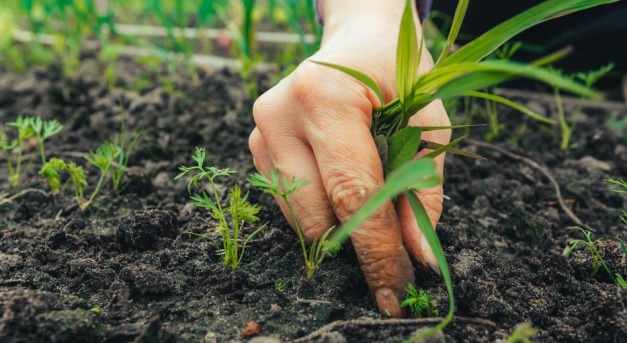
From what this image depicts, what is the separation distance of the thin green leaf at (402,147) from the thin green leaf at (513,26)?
182mm

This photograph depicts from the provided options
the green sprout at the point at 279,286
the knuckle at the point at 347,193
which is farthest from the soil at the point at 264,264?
the knuckle at the point at 347,193

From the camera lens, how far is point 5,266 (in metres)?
1.49

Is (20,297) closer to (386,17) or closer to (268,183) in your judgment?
(268,183)

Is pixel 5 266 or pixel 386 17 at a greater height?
pixel 386 17

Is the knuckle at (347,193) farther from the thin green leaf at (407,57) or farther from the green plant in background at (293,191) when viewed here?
the thin green leaf at (407,57)

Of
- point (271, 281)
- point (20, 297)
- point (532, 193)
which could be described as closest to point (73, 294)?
point (20, 297)

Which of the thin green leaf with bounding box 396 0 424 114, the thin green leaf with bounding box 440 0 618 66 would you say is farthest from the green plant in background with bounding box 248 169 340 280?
the thin green leaf with bounding box 440 0 618 66

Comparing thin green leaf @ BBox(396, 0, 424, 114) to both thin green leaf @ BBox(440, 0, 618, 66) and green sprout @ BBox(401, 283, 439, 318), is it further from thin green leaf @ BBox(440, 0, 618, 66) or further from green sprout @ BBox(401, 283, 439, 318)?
green sprout @ BBox(401, 283, 439, 318)

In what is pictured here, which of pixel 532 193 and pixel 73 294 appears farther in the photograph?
pixel 532 193

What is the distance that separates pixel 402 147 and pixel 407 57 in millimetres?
219

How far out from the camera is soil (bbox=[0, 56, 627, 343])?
1.28m

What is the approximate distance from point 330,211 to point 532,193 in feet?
3.07

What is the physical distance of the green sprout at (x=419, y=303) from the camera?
126 centimetres

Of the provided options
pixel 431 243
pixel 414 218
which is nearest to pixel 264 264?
pixel 414 218
